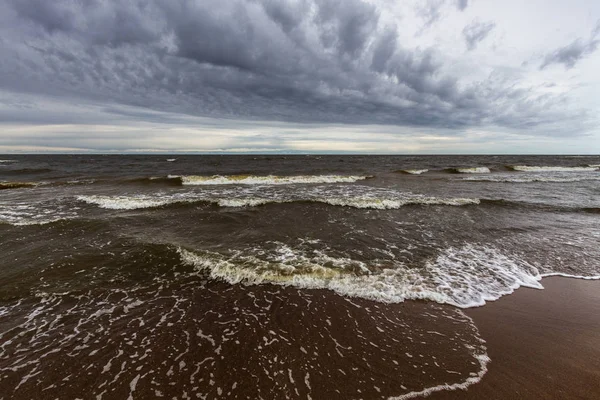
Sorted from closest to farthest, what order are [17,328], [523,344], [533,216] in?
[523,344] → [17,328] → [533,216]

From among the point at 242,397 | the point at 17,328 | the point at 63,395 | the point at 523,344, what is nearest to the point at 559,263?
the point at 523,344

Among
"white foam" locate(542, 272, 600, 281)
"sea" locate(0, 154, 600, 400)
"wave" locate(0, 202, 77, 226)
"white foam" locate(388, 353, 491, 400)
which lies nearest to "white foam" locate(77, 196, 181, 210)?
"wave" locate(0, 202, 77, 226)

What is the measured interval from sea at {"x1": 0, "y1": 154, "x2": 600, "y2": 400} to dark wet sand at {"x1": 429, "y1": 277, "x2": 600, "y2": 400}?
0.23 meters

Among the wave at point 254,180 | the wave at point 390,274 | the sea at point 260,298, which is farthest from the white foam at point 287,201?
the wave at point 254,180

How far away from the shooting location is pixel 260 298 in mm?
6004

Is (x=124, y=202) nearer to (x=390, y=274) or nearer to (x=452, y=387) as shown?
(x=390, y=274)

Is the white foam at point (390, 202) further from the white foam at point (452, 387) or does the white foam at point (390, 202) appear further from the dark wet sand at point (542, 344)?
the white foam at point (452, 387)

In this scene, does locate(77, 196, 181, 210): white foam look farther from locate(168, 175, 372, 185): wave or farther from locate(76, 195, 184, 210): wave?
locate(168, 175, 372, 185): wave

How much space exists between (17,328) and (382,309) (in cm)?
699

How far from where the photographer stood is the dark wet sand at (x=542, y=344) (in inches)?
143

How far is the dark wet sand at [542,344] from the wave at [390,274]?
46 centimetres

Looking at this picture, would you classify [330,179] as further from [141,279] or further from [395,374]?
[395,374]

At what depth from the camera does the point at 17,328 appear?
4.95 meters

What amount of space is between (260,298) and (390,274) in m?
3.44
